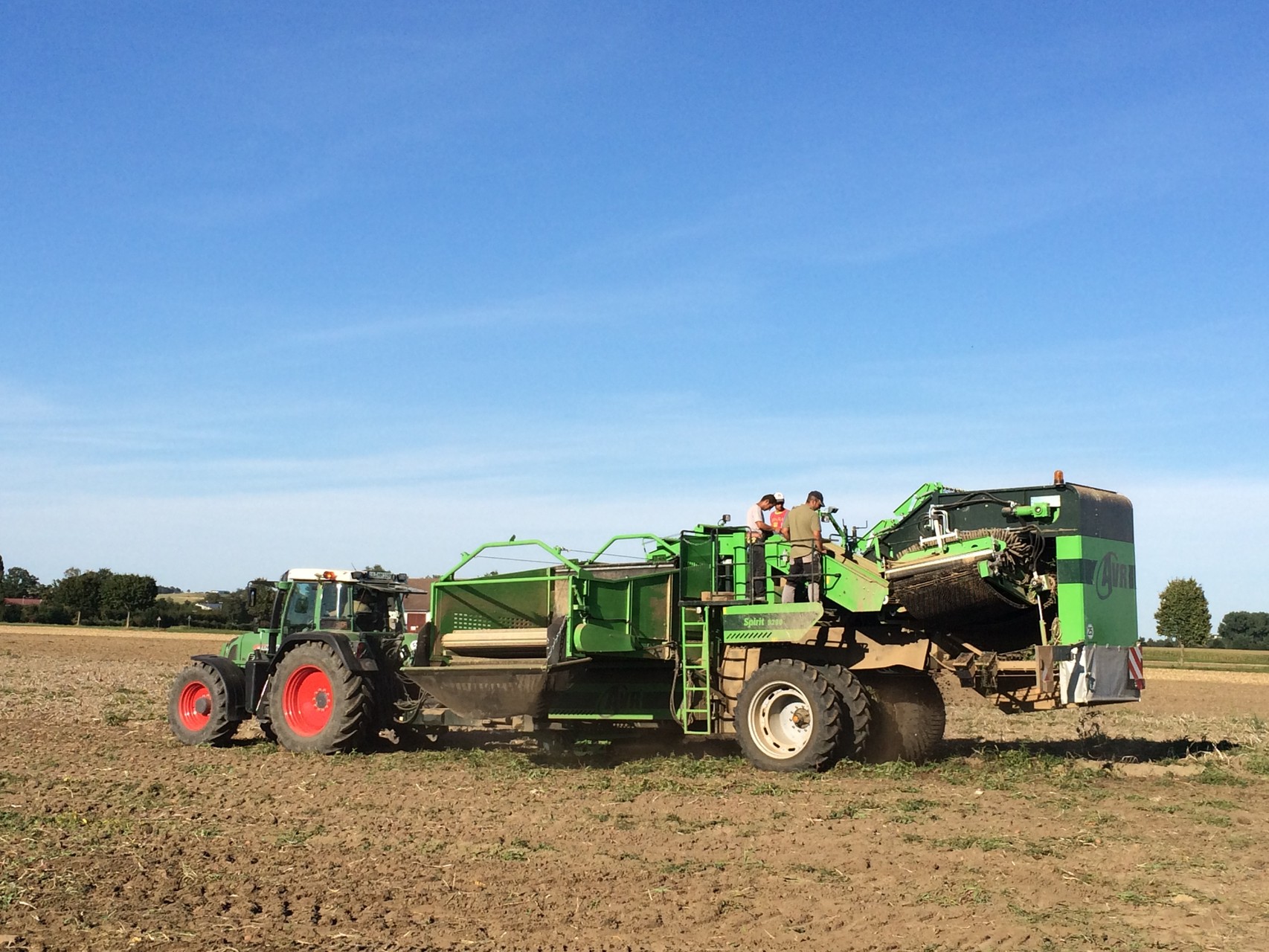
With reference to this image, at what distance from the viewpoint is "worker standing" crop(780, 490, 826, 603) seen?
11.9 meters

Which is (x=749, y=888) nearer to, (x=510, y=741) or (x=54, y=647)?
(x=510, y=741)

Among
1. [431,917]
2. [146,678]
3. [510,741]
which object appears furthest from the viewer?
[146,678]

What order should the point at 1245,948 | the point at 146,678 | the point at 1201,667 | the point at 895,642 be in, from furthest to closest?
the point at 1201,667
the point at 146,678
the point at 895,642
the point at 1245,948

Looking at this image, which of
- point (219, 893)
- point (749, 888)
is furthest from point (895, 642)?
point (219, 893)

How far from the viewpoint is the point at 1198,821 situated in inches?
341

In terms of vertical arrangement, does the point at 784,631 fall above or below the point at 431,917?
above

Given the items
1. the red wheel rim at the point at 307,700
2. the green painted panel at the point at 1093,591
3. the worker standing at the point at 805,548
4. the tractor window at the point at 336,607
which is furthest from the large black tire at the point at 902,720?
the tractor window at the point at 336,607

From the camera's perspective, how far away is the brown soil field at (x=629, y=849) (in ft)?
19.7

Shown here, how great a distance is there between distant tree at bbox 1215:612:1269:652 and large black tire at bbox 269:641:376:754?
319ft

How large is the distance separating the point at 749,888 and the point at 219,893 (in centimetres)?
292

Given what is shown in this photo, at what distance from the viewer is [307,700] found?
13.7 m

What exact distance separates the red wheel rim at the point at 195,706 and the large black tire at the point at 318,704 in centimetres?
97

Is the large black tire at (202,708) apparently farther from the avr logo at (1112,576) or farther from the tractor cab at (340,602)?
the avr logo at (1112,576)

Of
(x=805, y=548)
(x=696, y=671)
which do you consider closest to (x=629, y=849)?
(x=696, y=671)
